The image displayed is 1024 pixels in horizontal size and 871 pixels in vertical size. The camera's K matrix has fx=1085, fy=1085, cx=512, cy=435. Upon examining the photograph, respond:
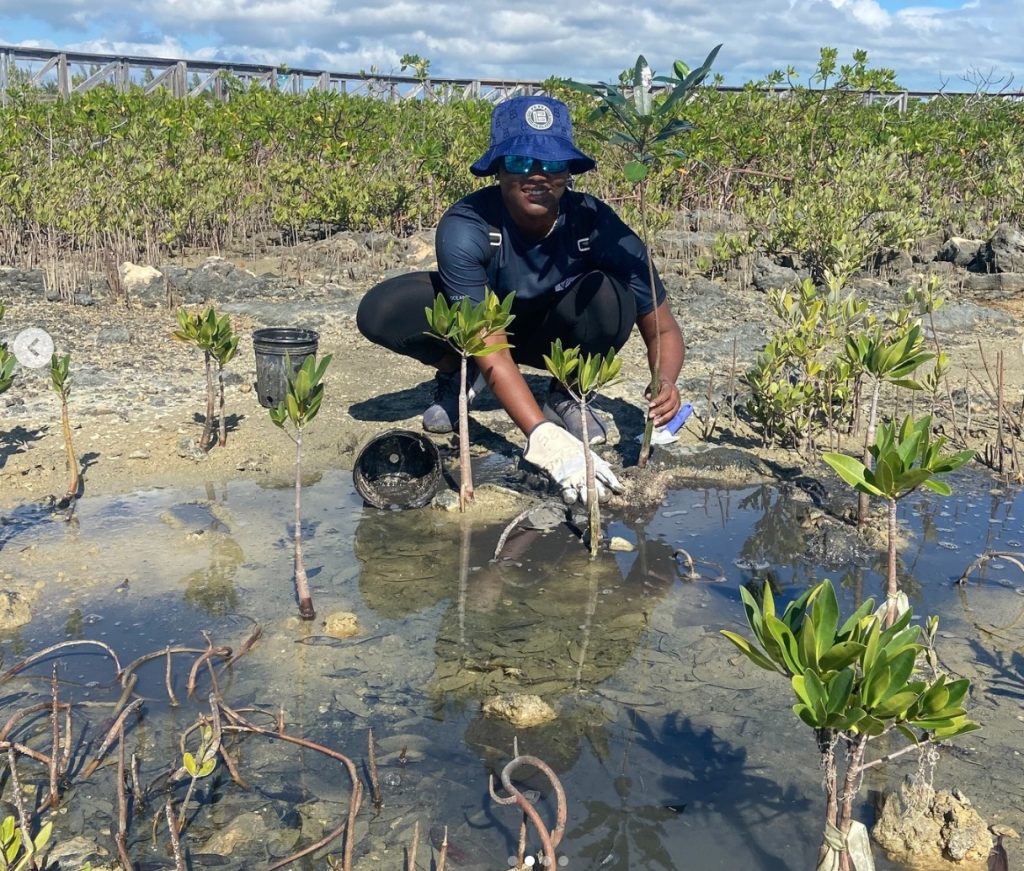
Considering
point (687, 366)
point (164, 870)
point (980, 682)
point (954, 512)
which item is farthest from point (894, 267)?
point (164, 870)

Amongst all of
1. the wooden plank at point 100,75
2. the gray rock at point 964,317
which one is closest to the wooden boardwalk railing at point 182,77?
the wooden plank at point 100,75

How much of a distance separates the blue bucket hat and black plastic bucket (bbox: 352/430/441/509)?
3.72ft

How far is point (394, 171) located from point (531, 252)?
21.9ft

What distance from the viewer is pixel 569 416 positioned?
4.85 meters

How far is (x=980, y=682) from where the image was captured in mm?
3002

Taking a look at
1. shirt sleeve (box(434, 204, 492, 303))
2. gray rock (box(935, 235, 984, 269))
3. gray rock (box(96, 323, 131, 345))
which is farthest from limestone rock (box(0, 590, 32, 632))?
gray rock (box(935, 235, 984, 269))

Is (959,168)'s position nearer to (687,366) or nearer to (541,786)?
(687,366)

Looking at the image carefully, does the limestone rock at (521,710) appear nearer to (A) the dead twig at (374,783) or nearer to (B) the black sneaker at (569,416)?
(A) the dead twig at (374,783)

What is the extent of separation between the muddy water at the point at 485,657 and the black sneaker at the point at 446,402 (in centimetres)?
65

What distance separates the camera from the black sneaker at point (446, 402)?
5.06 m

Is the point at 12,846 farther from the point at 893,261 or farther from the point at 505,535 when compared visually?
the point at 893,261

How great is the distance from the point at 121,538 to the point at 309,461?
1.07 metres

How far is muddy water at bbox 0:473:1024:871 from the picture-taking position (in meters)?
2.42

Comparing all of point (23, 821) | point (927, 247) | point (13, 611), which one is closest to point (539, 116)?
point (13, 611)
